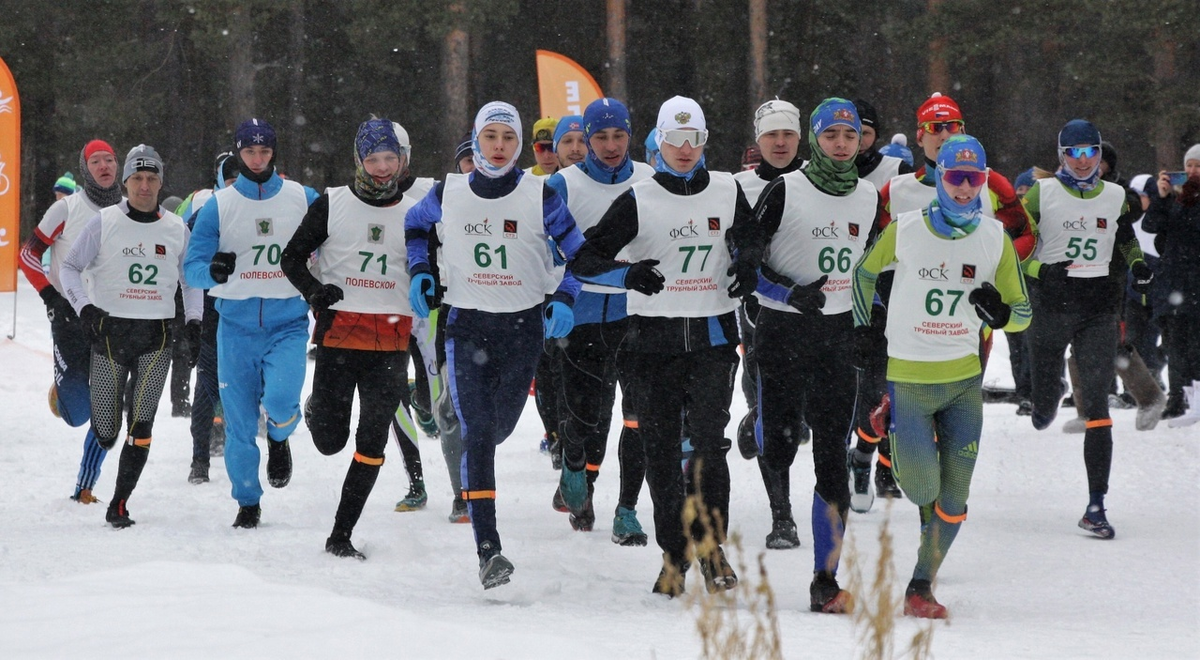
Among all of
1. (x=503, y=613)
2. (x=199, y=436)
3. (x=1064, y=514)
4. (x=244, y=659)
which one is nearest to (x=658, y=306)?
(x=503, y=613)

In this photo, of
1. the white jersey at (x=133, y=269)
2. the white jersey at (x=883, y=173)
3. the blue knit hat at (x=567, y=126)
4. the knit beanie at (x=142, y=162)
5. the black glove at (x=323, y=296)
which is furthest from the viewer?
the blue knit hat at (x=567, y=126)

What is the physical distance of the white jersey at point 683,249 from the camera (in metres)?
5.83

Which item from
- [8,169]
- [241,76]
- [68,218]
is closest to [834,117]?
[68,218]

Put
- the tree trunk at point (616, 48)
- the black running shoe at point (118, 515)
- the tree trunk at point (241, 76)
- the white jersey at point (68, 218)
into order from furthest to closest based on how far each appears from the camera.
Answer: the tree trunk at point (616, 48) < the tree trunk at point (241, 76) < the white jersey at point (68, 218) < the black running shoe at point (118, 515)

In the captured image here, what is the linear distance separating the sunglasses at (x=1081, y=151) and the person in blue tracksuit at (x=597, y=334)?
255cm

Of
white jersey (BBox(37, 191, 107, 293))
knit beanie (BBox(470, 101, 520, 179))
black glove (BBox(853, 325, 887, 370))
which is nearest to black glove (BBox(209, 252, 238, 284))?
knit beanie (BBox(470, 101, 520, 179))

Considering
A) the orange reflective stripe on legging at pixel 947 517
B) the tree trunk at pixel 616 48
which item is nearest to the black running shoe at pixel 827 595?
the orange reflective stripe on legging at pixel 947 517

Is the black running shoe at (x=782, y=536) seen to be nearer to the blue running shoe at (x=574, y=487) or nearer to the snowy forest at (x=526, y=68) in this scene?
the blue running shoe at (x=574, y=487)

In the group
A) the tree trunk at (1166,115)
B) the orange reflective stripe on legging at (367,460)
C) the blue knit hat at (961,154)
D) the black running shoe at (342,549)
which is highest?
the tree trunk at (1166,115)

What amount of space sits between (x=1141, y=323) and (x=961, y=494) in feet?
26.2

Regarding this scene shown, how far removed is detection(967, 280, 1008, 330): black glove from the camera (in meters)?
5.83

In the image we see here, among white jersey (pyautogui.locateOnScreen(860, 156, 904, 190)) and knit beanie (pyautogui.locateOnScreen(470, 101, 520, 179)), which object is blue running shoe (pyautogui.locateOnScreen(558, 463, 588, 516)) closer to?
knit beanie (pyautogui.locateOnScreen(470, 101, 520, 179))

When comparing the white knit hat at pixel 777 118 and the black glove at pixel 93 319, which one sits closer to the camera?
the white knit hat at pixel 777 118

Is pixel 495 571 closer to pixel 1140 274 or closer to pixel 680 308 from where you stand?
pixel 680 308
